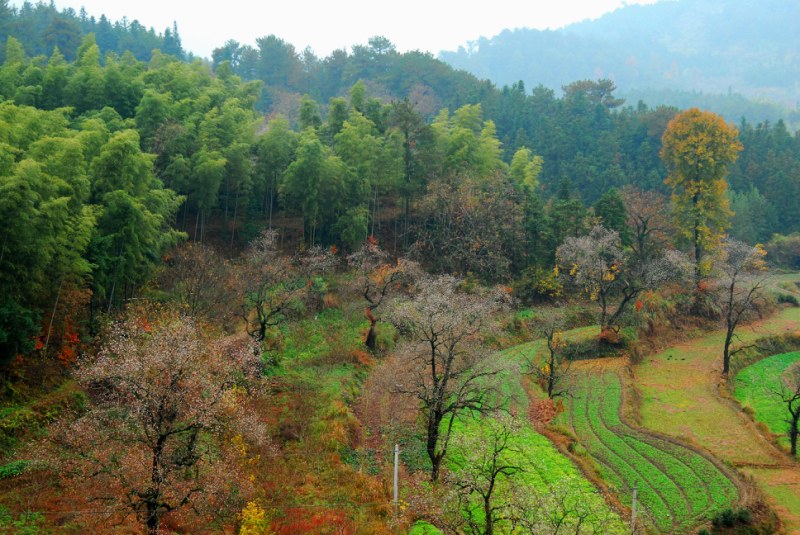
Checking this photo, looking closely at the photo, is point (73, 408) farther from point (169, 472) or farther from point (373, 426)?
point (373, 426)

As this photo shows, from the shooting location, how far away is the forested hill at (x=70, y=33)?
64.8 meters

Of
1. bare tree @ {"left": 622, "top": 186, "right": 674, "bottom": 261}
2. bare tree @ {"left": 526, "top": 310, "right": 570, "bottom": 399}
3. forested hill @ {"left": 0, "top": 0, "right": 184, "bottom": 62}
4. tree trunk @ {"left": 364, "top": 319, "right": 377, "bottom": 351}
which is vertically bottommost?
bare tree @ {"left": 526, "top": 310, "right": 570, "bottom": 399}

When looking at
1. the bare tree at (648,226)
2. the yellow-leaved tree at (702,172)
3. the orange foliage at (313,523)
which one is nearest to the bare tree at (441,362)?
the orange foliage at (313,523)

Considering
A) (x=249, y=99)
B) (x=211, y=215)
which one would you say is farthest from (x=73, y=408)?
(x=249, y=99)

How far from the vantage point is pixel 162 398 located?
12945 mm

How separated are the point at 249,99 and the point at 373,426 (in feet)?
100

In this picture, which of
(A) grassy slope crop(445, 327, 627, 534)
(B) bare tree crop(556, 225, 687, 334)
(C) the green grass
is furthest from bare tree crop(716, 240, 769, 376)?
(A) grassy slope crop(445, 327, 627, 534)

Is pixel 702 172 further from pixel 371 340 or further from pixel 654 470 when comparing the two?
pixel 654 470

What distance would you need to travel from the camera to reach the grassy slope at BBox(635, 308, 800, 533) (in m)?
20.9

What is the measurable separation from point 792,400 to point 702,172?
2178cm

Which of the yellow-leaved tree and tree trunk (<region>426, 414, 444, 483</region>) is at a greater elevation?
the yellow-leaved tree

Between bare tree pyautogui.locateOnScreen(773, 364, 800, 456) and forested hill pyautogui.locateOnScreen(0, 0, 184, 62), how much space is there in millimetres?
61901

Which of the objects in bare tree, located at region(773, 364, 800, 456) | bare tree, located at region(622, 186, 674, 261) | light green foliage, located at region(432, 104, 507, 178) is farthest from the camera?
light green foliage, located at region(432, 104, 507, 178)

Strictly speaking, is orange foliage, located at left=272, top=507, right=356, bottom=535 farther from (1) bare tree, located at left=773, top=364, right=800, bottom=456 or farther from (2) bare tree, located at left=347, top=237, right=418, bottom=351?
(1) bare tree, located at left=773, top=364, right=800, bottom=456
